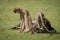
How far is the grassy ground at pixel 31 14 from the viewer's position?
27.9ft

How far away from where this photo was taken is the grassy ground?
27.9 feet

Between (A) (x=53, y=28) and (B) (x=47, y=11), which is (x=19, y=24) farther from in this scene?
(B) (x=47, y=11)

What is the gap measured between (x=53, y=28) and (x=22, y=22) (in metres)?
0.94

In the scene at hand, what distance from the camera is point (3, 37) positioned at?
852 centimetres

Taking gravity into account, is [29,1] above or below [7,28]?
above

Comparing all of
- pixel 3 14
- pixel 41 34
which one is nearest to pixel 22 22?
pixel 41 34

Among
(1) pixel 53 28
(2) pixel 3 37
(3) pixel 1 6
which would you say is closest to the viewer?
(2) pixel 3 37

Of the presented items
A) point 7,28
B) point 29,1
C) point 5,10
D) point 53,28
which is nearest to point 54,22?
point 53,28

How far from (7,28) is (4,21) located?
0.82 meters

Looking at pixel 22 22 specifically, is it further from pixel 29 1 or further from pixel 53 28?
pixel 29 1

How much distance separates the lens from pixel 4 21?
32.8 ft

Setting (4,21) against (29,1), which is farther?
(29,1)

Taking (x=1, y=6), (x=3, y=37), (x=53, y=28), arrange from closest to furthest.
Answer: (x=3, y=37), (x=53, y=28), (x=1, y=6)

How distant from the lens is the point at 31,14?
35.7ft
